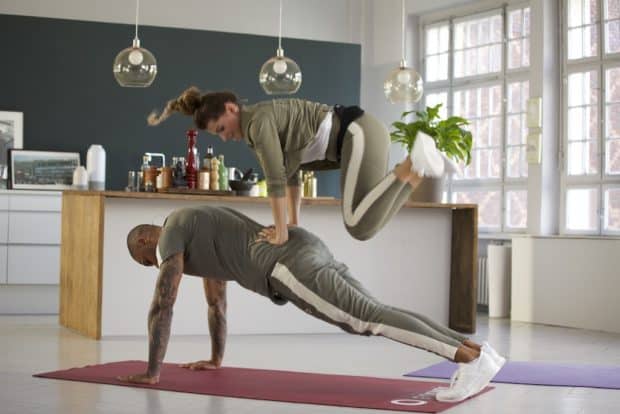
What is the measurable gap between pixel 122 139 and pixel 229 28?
177cm

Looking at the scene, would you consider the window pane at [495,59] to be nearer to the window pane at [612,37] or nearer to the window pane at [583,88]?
the window pane at [583,88]

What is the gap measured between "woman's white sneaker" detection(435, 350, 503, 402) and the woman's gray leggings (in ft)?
Answer: 2.27

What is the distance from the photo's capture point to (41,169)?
8.89 m

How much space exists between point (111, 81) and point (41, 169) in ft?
3.50

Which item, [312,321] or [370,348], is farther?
[312,321]

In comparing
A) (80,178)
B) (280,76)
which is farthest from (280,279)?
(80,178)

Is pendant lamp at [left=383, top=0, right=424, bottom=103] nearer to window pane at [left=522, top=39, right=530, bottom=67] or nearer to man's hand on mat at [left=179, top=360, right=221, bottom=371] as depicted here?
window pane at [left=522, top=39, right=530, bottom=67]

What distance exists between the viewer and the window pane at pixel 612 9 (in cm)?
845

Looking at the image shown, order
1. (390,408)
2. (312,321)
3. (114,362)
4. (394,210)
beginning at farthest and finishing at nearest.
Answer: (312,321), (114,362), (394,210), (390,408)

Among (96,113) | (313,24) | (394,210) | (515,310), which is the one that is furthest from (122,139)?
(394,210)

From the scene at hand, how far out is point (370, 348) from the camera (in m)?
6.11

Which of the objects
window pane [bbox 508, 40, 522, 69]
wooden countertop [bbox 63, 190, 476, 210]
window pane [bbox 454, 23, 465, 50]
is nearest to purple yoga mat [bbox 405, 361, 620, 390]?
wooden countertop [bbox 63, 190, 476, 210]

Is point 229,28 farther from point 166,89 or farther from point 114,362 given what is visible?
point 114,362

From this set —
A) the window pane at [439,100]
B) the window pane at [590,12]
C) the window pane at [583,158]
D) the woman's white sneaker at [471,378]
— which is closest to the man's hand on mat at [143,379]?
the woman's white sneaker at [471,378]
